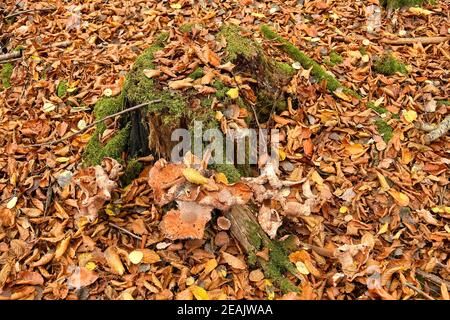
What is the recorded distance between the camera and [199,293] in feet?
9.94

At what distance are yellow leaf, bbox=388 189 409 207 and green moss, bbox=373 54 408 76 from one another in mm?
1674

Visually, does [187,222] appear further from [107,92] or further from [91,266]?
[107,92]

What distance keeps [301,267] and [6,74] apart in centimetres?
407

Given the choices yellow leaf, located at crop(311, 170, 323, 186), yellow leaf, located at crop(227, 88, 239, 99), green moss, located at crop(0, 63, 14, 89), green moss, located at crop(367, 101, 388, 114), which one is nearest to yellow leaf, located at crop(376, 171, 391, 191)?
yellow leaf, located at crop(311, 170, 323, 186)

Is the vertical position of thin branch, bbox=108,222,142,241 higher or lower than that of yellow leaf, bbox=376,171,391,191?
lower

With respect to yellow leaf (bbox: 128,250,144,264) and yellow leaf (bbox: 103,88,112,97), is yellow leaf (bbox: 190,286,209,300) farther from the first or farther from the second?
yellow leaf (bbox: 103,88,112,97)

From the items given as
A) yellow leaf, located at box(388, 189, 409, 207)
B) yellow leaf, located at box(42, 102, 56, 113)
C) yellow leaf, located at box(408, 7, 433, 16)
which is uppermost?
yellow leaf, located at box(408, 7, 433, 16)

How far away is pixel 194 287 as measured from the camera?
3055mm

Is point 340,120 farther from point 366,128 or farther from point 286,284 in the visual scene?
point 286,284

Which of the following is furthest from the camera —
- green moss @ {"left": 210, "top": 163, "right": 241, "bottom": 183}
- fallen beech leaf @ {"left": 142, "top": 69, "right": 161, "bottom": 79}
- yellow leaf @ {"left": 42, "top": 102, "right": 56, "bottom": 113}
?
yellow leaf @ {"left": 42, "top": 102, "right": 56, "bottom": 113}

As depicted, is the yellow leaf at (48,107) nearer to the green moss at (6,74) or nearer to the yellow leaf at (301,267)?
the green moss at (6,74)

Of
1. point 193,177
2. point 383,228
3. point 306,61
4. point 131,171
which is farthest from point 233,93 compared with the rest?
point 383,228

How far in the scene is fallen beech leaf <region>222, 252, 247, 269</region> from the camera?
3.16 m

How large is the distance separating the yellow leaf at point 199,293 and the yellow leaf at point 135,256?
0.46 metres
